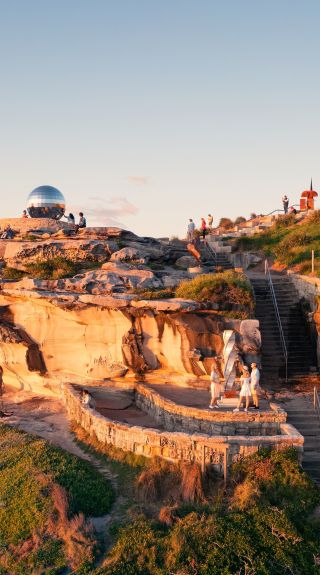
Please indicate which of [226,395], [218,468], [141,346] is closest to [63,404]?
[141,346]

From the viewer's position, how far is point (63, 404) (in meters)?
18.9

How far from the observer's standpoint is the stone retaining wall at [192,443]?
12062 millimetres

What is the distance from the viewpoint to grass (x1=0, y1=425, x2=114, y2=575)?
10.1m

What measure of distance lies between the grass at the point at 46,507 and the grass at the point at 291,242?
547 inches

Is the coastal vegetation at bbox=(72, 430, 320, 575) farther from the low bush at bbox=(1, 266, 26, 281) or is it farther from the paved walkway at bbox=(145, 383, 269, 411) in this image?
the low bush at bbox=(1, 266, 26, 281)

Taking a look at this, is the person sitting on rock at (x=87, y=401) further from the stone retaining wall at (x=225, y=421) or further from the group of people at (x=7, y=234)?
the group of people at (x=7, y=234)

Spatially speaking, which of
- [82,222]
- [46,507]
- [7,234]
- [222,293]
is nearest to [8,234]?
[7,234]

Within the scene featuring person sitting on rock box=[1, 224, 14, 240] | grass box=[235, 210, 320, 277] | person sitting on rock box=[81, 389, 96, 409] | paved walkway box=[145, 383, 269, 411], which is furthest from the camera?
grass box=[235, 210, 320, 277]

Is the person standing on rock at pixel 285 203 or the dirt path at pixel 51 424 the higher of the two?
the person standing on rock at pixel 285 203

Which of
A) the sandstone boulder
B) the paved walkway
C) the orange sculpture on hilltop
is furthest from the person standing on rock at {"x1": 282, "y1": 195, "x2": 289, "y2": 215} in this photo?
the paved walkway

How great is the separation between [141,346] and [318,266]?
33.2 feet

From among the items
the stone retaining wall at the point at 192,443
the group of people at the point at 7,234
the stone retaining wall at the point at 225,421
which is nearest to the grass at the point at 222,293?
the stone retaining wall at the point at 225,421

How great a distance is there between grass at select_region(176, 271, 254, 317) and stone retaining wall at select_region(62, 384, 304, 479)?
563 centimetres

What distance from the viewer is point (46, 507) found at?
1140 cm
